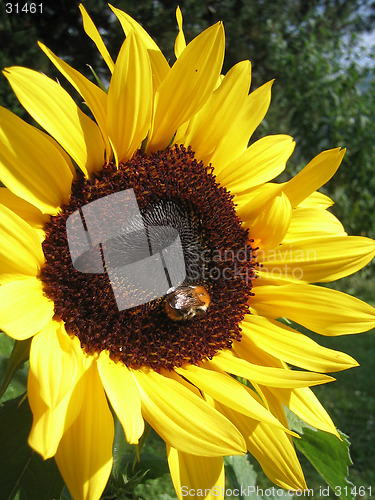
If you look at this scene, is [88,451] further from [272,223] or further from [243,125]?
[243,125]

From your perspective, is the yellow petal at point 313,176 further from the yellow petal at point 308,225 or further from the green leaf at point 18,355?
the green leaf at point 18,355

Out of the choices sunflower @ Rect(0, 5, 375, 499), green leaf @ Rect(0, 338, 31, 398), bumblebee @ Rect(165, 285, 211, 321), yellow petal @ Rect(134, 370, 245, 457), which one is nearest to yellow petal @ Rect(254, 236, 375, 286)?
sunflower @ Rect(0, 5, 375, 499)

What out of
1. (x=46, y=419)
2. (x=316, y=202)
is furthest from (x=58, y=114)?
(x=316, y=202)

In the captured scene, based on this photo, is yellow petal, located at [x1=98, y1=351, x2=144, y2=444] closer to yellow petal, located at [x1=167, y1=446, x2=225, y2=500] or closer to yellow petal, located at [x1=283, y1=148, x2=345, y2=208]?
yellow petal, located at [x1=167, y1=446, x2=225, y2=500]

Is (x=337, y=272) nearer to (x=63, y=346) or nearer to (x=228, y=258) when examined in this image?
(x=228, y=258)

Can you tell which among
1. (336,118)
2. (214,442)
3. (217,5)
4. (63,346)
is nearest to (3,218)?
(63,346)

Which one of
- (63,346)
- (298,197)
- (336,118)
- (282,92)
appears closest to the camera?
(63,346)

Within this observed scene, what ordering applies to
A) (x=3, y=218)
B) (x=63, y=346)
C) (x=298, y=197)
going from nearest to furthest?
(x=3, y=218)
(x=63, y=346)
(x=298, y=197)
